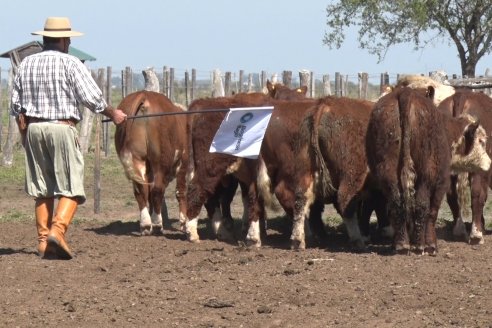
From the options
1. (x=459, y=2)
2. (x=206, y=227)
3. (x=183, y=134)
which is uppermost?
(x=459, y=2)

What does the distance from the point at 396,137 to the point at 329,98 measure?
115 cm

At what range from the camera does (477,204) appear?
13.0 meters

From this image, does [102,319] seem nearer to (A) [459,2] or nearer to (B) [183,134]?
(B) [183,134]

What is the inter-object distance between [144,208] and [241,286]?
449 centimetres

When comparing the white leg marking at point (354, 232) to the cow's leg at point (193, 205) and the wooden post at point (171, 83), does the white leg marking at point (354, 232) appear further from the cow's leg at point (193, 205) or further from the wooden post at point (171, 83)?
the wooden post at point (171, 83)

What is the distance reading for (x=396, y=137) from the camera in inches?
458

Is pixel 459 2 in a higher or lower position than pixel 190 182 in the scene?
higher

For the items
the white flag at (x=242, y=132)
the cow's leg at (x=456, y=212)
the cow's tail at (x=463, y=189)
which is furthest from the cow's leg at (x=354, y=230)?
the cow's tail at (x=463, y=189)

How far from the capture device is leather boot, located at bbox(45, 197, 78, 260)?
11242 millimetres

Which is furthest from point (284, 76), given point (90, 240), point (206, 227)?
point (90, 240)

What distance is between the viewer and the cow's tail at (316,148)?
12.2 m

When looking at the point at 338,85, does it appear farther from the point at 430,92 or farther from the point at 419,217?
the point at 419,217

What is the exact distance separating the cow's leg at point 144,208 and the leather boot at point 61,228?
2521 millimetres

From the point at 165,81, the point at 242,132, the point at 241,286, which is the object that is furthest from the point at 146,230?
the point at 165,81
